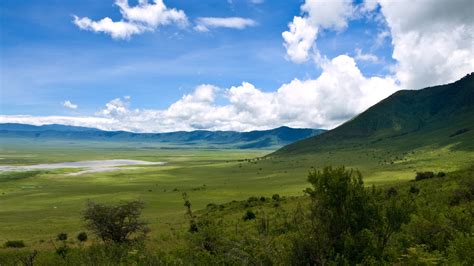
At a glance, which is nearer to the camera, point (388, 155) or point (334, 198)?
point (334, 198)

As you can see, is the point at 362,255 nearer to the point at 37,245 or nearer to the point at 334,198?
the point at 334,198

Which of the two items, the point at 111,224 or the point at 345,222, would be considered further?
the point at 111,224

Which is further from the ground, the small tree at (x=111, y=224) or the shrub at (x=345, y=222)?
the shrub at (x=345, y=222)

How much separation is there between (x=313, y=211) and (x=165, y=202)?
6234 centimetres

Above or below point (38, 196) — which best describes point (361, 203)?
above

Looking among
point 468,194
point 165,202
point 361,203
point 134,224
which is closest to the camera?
point 361,203

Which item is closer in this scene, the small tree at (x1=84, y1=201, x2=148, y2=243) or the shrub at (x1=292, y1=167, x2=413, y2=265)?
the shrub at (x1=292, y1=167, x2=413, y2=265)


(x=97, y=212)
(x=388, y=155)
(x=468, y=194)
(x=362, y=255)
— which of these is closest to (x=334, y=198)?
(x=362, y=255)

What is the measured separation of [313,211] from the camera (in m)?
14.2

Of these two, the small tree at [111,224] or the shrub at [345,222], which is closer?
the shrub at [345,222]

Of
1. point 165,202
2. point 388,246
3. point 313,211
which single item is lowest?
point 165,202

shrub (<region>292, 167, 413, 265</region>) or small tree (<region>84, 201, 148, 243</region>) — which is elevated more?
shrub (<region>292, 167, 413, 265</region>)

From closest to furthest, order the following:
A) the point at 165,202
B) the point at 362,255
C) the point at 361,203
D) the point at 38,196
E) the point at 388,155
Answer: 1. the point at 362,255
2. the point at 361,203
3. the point at 165,202
4. the point at 38,196
5. the point at 388,155

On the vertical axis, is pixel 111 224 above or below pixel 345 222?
below
